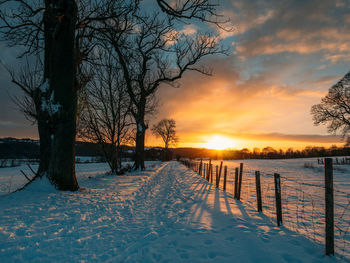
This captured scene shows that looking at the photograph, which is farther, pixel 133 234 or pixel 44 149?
pixel 44 149

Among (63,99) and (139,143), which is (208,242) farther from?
(139,143)

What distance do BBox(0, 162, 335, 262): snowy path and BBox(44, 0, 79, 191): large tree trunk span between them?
2.68 ft

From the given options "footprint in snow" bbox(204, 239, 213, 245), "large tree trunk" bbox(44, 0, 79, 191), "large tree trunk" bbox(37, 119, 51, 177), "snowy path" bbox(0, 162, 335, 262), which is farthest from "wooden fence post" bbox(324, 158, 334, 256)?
"large tree trunk" bbox(37, 119, 51, 177)

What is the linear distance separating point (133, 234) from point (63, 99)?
518 cm

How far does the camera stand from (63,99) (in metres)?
6.21

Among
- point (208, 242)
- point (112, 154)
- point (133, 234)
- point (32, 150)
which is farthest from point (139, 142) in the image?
point (32, 150)

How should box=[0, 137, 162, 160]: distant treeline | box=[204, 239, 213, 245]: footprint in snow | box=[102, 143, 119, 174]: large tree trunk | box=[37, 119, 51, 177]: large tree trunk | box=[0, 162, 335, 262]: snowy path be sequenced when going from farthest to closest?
box=[102, 143, 119, 174]: large tree trunk
box=[0, 137, 162, 160]: distant treeline
box=[37, 119, 51, 177]: large tree trunk
box=[204, 239, 213, 245]: footprint in snow
box=[0, 162, 335, 262]: snowy path

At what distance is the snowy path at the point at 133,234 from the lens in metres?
2.89

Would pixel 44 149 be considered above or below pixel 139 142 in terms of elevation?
below

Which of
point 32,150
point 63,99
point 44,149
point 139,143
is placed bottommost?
point 32,150

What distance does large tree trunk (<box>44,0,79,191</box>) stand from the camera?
20.2 ft

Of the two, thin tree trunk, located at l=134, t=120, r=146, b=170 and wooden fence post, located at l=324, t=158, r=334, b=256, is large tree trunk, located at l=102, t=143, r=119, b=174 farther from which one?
wooden fence post, located at l=324, t=158, r=334, b=256

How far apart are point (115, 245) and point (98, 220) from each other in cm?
141

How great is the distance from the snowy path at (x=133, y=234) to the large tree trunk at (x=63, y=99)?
818 millimetres
